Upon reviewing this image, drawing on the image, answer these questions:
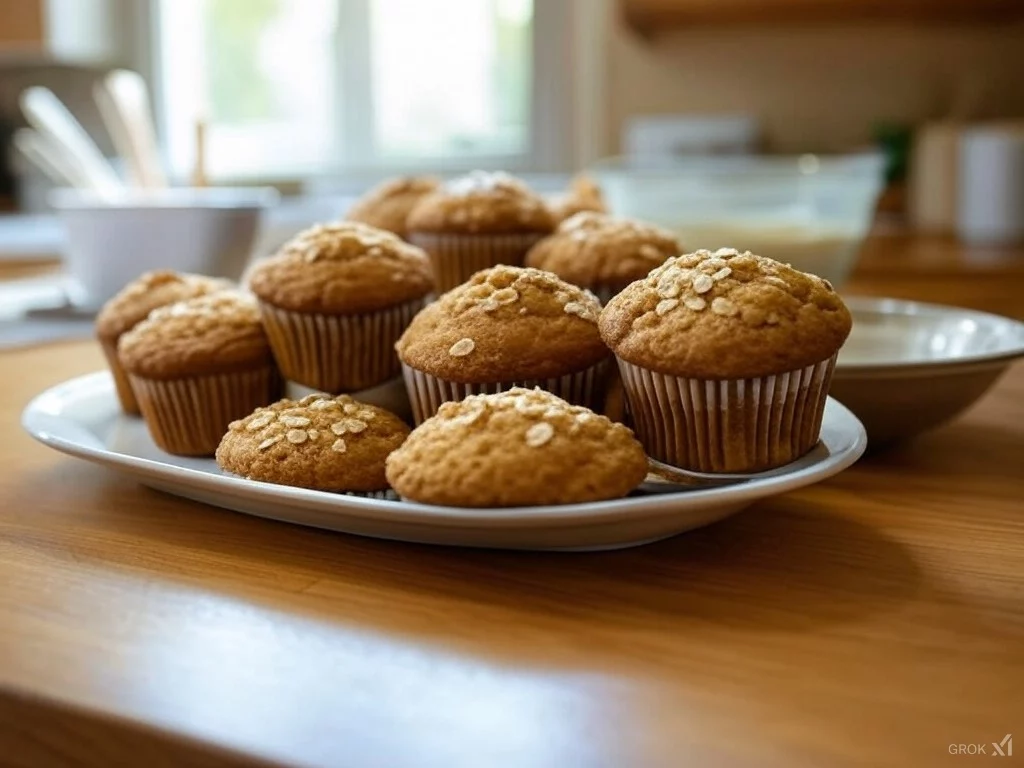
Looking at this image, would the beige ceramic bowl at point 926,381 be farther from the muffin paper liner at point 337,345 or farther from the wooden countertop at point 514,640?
the muffin paper liner at point 337,345

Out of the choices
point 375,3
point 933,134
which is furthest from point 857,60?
point 375,3

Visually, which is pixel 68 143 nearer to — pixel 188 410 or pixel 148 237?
pixel 148 237

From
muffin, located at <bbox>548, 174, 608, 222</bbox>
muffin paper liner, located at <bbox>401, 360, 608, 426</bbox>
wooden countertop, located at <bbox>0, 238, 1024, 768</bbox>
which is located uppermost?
muffin, located at <bbox>548, 174, 608, 222</bbox>

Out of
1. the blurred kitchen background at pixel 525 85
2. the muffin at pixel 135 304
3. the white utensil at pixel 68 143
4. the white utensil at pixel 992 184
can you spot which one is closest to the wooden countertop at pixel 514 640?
the muffin at pixel 135 304

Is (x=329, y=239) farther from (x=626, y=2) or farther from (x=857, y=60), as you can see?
(x=857, y=60)

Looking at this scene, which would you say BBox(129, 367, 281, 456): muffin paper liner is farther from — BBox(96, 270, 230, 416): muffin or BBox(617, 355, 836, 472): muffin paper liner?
BBox(617, 355, 836, 472): muffin paper liner

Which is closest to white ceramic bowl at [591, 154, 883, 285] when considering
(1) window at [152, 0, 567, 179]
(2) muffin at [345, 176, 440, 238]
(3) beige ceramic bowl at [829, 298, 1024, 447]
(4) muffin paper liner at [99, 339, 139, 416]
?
(2) muffin at [345, 176, 440, 238]
